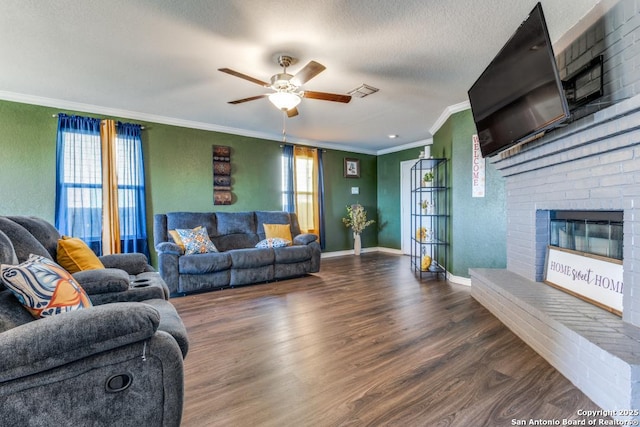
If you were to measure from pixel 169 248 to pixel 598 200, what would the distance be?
164 inches

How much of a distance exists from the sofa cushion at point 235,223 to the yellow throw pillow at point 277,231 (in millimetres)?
241

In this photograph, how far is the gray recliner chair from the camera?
0.91m

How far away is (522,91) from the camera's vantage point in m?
2.08

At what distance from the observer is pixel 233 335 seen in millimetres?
2471

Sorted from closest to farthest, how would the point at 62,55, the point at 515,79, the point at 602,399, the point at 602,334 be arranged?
the point at 602,399 → the point at 602,334 → the point at 515,79 → the point at 62,55

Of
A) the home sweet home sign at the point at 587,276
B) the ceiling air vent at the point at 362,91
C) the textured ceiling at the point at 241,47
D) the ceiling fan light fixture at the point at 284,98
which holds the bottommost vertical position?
the home sweet home sign at the point at 587,276

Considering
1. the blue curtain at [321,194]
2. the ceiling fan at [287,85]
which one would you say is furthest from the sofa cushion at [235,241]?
the ceiling fan at [287,85]

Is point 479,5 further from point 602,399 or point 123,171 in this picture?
point 123,171

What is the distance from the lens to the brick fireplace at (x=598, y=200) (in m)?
1.54

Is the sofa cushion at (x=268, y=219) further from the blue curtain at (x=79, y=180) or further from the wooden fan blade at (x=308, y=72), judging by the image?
the wooden fan blade at (x=308, y=72)

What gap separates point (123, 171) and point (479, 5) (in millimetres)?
4502

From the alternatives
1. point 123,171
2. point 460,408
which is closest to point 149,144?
point 123,171

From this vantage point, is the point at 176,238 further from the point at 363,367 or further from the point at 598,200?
the point at 598,200

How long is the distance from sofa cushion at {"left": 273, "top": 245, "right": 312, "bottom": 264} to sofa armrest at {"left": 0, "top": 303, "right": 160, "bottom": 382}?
325 cm
